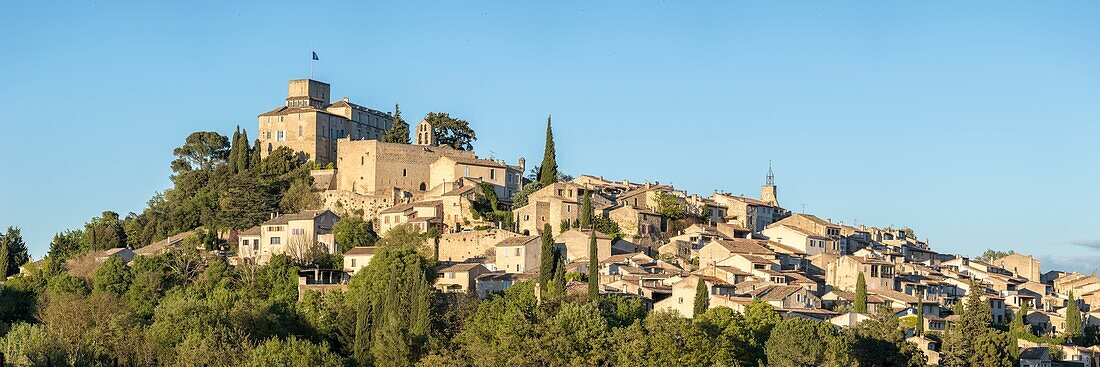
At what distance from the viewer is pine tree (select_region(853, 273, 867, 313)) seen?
223ft

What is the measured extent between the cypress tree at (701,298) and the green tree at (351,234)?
19223 mm

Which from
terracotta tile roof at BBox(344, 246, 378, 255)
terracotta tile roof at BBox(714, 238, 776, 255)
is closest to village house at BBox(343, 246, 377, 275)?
terracotta tile roof at BBox(344, 246, 378, 255)

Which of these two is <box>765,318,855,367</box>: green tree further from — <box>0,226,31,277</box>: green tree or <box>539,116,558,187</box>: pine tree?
<box>0,226,31,277</box>: green tree

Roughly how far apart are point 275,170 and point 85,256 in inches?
402

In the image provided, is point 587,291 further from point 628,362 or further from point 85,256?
point 85,256

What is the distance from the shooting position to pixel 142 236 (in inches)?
3398

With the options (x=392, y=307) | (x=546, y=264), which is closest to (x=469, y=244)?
(x=546, y=264)

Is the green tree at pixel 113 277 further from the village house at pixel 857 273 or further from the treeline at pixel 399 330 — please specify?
the village house at pixel 857 273

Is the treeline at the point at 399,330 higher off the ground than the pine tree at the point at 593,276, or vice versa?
the pine tree at the point at 593,276


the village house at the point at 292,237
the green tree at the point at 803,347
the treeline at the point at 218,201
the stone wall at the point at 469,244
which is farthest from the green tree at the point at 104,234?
the green tree at the point at 803,347

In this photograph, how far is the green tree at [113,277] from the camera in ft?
244

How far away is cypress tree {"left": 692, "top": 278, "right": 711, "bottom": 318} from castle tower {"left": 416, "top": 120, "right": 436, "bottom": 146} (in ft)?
88.6

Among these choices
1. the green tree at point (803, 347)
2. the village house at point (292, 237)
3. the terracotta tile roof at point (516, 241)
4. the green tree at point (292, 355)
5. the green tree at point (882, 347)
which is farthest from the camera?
the village house at point (292, 237)

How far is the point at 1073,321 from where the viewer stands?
76188mm
